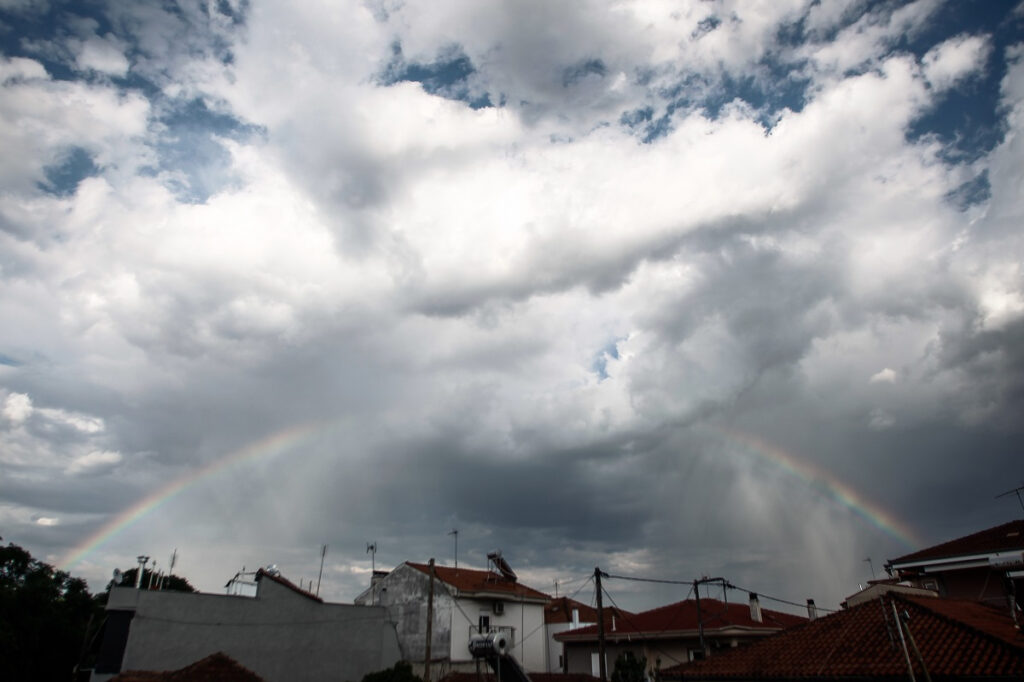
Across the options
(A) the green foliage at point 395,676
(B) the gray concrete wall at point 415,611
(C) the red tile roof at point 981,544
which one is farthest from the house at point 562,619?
(C) the red tile roof at point 981,544

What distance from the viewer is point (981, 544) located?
3278cm

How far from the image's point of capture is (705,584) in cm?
3800

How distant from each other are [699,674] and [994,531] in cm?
1948

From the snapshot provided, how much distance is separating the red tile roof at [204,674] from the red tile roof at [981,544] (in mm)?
37469

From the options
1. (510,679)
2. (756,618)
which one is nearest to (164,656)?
(510,679)

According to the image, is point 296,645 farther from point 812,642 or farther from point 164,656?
point 812,642

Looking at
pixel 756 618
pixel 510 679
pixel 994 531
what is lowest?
pixel 510 679

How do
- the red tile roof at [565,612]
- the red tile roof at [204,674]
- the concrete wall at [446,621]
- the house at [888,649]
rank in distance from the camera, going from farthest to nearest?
the red tile roof at [565,612], the concrete wall at [446,621], the red tile roof at [204,674], the house at [888,649]

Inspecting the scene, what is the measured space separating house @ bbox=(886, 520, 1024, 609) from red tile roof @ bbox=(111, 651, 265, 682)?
122 feet

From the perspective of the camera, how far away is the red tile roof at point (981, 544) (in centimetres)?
3081

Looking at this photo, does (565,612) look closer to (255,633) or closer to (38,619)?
(255,633)

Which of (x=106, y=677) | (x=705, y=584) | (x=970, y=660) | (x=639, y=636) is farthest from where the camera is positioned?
(x=639, y=636)

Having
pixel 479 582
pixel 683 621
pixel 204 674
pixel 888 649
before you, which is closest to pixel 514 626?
pixel 479 582

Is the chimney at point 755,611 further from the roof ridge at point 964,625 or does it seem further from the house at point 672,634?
the roof ridge at point 964,625
